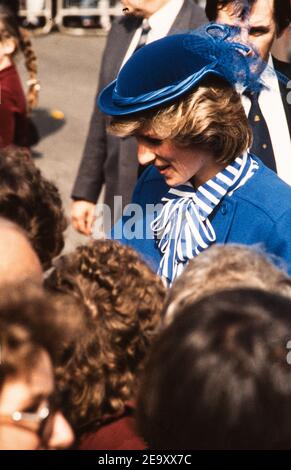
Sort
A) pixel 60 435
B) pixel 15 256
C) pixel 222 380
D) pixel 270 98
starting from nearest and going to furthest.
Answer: pixel 222 380
pixel 60 435
pixel 15 256
pixel 270 98

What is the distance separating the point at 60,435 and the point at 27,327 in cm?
23

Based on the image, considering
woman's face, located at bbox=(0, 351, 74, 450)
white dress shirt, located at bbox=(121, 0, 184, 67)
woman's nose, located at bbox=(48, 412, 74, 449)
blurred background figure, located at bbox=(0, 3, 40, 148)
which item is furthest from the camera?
blurred background figure, located at bbox=(0, 3, 40, 148)

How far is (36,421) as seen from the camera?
156 centimetres

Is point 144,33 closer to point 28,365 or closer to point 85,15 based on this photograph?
point 28,365

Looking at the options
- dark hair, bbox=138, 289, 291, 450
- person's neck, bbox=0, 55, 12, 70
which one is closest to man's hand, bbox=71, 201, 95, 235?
person's neck, bbox=0, 55, 12, 70

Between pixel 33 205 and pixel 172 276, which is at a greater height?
pixel 33 205

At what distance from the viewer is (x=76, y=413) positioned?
1.92 m

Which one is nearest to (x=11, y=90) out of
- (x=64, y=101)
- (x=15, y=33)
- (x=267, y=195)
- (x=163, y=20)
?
(x=15, y=33)

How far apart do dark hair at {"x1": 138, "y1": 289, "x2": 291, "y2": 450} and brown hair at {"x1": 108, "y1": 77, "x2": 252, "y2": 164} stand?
1.08 m

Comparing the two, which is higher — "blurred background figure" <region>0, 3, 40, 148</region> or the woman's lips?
the woman's lips

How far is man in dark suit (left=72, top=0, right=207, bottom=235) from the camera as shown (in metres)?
3.70

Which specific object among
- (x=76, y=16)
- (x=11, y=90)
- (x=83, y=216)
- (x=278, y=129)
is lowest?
(x=76, y=16)

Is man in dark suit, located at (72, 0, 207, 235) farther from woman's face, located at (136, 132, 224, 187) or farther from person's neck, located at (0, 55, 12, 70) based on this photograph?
woman's face, located at (136, 132, 224, 187)

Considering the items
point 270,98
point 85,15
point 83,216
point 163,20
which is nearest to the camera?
point 270,98
